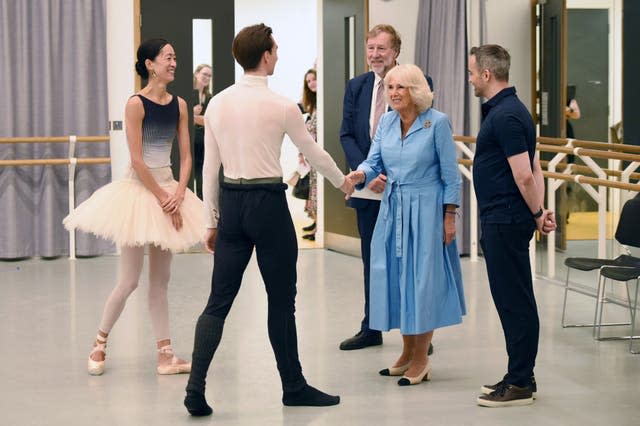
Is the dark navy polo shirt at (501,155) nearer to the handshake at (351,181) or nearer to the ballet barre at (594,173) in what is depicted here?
Result: the handshake at (351,181)

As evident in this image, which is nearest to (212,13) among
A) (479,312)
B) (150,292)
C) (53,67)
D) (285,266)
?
(53,67)

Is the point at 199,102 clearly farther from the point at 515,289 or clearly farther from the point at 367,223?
the point at 515,289

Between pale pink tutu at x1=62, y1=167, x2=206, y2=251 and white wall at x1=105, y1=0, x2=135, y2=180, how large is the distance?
430cm

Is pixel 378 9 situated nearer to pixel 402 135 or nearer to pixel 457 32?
pixel 457 32

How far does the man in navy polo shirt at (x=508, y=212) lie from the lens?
4168 millimetres

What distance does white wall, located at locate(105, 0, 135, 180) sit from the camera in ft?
29.9

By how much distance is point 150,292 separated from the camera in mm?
4910

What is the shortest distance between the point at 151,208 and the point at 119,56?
4645 mm

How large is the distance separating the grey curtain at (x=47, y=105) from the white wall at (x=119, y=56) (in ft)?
0.42

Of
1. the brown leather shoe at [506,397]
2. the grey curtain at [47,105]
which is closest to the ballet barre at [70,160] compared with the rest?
Result: the grey curtain at [47,105]

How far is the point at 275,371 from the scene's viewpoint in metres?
4.92

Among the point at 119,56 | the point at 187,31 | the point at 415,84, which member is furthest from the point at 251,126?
the point at 187,31

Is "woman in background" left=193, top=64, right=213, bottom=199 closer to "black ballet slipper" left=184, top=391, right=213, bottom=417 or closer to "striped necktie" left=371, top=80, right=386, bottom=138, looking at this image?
"striped necktie" left=371, top=80, right=386, bottom=138

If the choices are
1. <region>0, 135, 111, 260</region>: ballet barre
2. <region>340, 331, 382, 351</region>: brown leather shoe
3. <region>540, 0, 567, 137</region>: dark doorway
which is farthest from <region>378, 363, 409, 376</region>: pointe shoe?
<region>0, 135, 111, 260</region>: ballet barre
